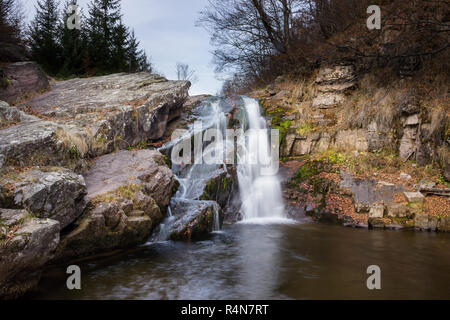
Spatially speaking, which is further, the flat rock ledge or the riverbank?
the riverbank

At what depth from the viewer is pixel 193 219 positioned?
7074mm

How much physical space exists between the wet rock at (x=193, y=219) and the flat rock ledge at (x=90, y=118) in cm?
279

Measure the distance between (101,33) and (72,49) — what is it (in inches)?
81.6

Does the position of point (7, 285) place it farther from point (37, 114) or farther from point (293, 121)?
point (293, 121)

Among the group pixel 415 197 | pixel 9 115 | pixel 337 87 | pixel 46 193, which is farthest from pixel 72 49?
pixel 415 197

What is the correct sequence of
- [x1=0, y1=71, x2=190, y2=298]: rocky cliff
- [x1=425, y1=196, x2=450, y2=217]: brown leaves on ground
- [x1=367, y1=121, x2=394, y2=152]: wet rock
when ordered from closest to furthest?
[x1=0, y1=71, x2=190, y2=298]: rocky cliff, [x1=425, y1=196, x2=450, y2=217]: brown leaves on ground, [x1=367, y1=121, x2=394, y2=152]: wet rock

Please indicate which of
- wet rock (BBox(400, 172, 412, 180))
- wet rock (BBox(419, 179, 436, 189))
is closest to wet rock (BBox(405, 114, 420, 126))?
wet rock (BBox(400, 172, 412, 180))

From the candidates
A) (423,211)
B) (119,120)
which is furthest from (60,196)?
(423,211)

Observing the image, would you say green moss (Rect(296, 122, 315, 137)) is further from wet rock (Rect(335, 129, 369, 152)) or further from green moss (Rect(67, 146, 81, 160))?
green moss (Rect(67, 146, 81, 160))

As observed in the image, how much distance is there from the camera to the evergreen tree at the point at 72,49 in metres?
17.2

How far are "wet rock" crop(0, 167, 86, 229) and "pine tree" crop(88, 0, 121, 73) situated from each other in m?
15.0

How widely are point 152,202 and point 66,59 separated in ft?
49.4

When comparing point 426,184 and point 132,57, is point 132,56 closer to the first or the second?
point 132,57

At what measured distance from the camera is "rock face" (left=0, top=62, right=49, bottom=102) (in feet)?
36.1
